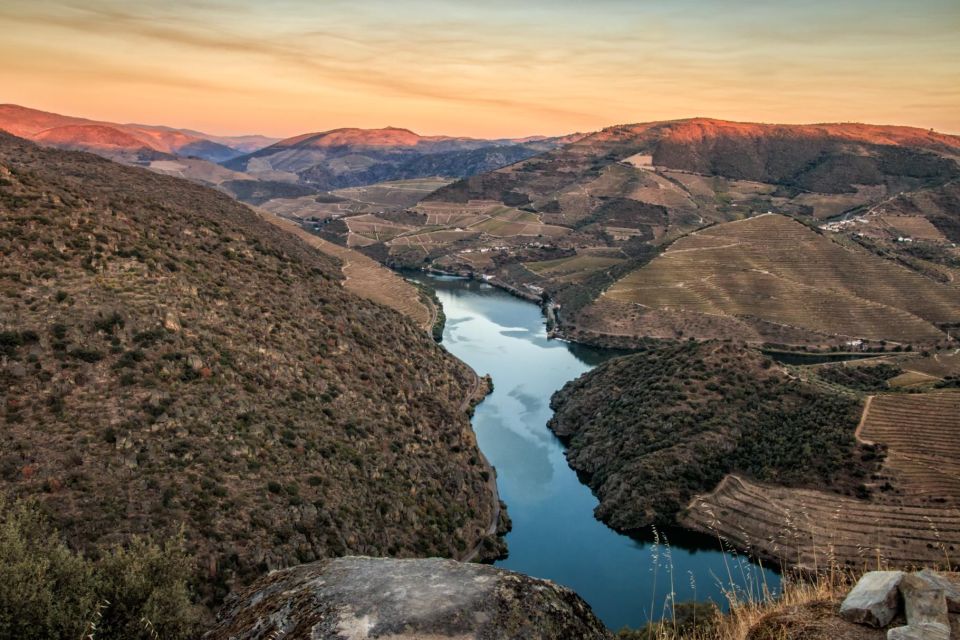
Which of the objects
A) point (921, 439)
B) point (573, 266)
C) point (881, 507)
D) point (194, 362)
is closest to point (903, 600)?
point (194, 362)

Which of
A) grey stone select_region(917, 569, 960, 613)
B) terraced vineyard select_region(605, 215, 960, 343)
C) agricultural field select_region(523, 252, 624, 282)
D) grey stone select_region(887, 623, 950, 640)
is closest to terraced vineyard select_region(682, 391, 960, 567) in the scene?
grey stone select_region(917, 569, 960, 613)

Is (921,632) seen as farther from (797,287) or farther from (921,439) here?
(797,287)

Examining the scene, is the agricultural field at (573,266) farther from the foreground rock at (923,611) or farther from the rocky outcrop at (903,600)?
the foreground rock at (923,611)

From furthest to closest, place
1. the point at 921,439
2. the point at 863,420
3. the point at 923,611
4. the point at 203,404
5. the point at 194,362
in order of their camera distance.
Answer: the point at 863,420 < the point at 921,439 < the point at 194,362 < the point at 203,404 < the point at 923,611

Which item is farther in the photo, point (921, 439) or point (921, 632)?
point (921, 439)

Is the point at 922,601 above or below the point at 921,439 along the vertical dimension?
above

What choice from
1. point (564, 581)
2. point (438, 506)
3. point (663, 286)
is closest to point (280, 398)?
point (438, 506)
